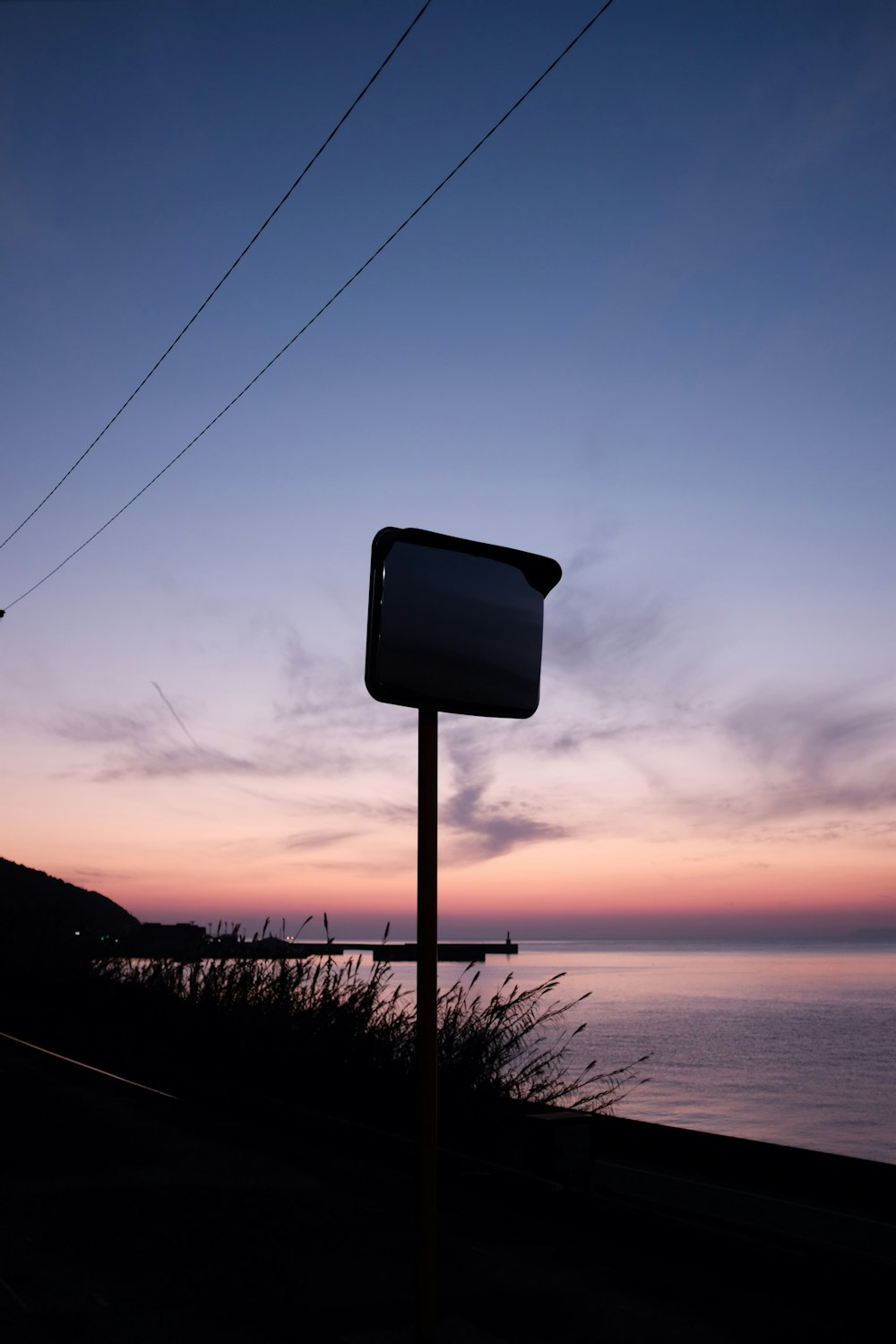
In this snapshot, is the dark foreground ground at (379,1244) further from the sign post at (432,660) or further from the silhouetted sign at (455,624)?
the silhouetted sign at (455,624)

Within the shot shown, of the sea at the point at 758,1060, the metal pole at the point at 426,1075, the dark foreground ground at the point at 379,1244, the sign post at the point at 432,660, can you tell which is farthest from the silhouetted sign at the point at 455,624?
the sea at the point at 758,1060

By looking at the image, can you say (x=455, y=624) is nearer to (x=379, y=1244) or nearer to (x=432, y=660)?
(x=432, y=660)

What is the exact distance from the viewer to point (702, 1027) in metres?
45.4

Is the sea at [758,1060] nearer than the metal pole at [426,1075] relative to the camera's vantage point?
No

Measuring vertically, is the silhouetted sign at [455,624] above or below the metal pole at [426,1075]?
above

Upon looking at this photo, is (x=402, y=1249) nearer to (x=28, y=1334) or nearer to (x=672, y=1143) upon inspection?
(x=28, y=1334)

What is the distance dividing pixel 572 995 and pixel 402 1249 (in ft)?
243

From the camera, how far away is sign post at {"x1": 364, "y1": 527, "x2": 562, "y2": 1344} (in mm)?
3514

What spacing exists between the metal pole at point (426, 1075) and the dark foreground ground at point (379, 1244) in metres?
0.73

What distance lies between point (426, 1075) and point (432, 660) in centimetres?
132

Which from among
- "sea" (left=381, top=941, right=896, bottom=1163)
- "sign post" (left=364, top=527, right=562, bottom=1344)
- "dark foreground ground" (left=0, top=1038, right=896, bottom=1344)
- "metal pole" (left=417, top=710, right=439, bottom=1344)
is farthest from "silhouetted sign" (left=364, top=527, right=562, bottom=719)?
"sea" (left=381, top=941, right=896, bottom=1163)

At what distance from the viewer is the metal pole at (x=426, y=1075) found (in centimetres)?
347

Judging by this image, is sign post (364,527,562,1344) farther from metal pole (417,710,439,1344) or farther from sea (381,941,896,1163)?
sea (381,941,896,1163)

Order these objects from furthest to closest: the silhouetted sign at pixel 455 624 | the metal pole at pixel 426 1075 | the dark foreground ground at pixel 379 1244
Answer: the dark foreground ground at pixel 379 1244
the silhouetted sign at pixel 455 624
the metal pole at pixel 426 1075
